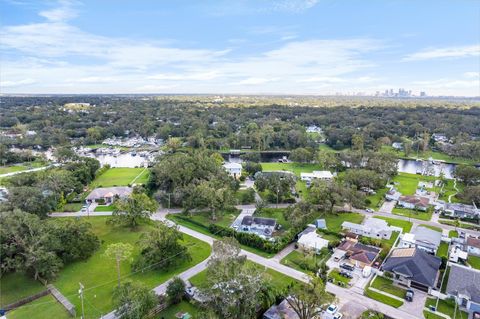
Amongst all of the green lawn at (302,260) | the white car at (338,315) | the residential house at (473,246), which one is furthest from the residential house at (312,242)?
the residential house at (473,246)

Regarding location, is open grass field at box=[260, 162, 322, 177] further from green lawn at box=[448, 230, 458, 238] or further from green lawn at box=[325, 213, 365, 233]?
green lawn at box=[448, 230, 458, 238]

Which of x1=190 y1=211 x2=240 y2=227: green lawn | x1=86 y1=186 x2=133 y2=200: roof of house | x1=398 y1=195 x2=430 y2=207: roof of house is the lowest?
x1=190 y1=211 x2=240 y2=227: green lawn

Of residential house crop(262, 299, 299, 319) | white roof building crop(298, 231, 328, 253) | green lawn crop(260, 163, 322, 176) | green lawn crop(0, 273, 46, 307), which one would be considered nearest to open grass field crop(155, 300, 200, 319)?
residential house crop(262, 299, 299, 319)

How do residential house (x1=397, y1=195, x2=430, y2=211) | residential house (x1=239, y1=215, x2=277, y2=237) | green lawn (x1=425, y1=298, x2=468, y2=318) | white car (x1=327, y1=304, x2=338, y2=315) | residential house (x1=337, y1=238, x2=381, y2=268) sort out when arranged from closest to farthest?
white car (x1=327, y1=304, x2=338, y2=315) < green lawn (x1=425, y1=298, x2=468, y2=318) < residential house (x1=337, y1=238, x2=381, y2=268) < residential house (x1=239, y1=215, x2=277, y2=237) < residential house (x1=397, y1=195, x2=430, y2=211)

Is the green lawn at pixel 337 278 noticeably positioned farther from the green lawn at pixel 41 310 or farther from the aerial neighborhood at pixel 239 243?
the green lawn at pixel 41 310

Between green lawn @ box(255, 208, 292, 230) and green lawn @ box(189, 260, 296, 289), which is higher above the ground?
green lawn @ box(255, 208, 292, 230)

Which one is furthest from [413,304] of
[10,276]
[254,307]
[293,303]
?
[10,276]

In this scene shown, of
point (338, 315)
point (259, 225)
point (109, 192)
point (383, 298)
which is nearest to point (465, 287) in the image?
point (383, 298)
